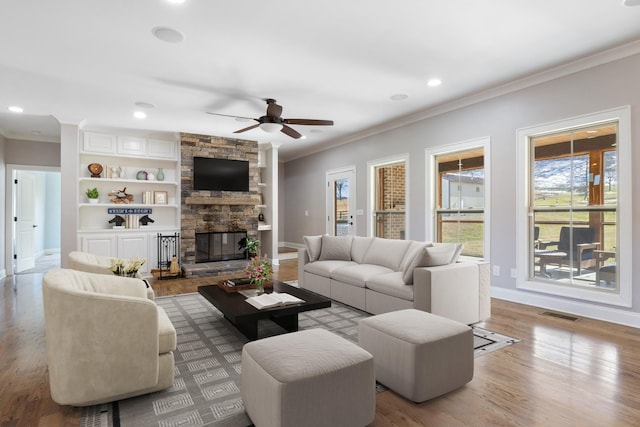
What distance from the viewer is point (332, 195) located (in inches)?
314

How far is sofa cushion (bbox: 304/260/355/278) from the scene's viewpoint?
436 cm

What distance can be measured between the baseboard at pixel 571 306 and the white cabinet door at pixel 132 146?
636 cm

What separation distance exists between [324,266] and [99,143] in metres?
4.74

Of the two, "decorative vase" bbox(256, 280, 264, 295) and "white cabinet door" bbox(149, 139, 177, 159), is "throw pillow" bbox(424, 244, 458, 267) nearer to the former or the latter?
"decorative vase" bbox(256, 280, 264, 295)

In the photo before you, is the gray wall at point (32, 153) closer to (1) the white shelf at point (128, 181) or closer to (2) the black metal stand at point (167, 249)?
(1) the white shelf at point (128, 181)

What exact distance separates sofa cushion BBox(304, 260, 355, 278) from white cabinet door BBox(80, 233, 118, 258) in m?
3.67

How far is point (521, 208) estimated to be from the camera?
13.9ft

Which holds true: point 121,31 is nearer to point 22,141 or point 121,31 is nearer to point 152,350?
point 152,350

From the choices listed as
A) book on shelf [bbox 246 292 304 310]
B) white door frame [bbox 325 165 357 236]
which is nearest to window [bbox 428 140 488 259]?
white door frame [bbox 325 165 357 236]

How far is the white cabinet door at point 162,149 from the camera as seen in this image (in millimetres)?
6594

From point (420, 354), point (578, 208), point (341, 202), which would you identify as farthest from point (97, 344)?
point (341, 202)

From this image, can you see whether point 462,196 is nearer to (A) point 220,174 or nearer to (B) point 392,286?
(B) point 392,286

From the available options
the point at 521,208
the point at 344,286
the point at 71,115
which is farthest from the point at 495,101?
the point at 71,115

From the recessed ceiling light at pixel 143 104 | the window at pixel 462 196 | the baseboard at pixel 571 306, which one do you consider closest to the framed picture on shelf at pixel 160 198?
the recessed ceiling light at pixel 143 104
